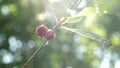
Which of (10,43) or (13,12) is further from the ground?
(13,12)

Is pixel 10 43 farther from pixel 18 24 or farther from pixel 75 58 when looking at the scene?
pixel 75 58

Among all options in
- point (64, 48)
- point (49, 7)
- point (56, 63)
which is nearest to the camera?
point (49, 7)

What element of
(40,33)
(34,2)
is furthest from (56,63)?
(40,33)

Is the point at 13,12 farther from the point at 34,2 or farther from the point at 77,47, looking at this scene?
the point at 77,47

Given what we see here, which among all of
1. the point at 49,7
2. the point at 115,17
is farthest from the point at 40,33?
the point at 115,17

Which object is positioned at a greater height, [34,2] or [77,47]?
[34,2]

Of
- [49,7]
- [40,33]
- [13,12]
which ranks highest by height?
[49,7]

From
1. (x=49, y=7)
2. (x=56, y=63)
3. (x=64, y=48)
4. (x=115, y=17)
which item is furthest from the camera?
(x=115, y=17)

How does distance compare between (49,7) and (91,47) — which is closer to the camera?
(49,7)

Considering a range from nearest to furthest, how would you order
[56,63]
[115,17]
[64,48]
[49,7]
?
[49,7] < [56,63] < [64,48] < [115,17]
